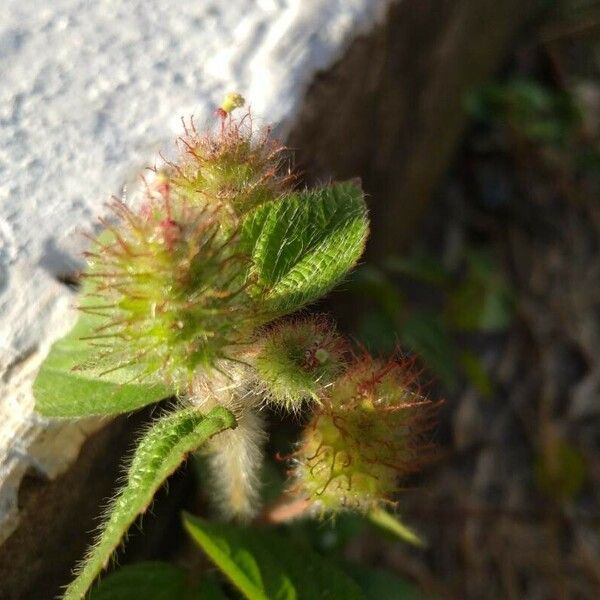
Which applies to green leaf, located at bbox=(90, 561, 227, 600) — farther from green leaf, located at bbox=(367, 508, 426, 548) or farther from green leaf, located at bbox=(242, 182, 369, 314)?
green leaf, located at bbox=(242, 182, 369, 314)

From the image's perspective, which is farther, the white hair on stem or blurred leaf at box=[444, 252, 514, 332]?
blurred leaf at box=[444, 252, 514, 332]

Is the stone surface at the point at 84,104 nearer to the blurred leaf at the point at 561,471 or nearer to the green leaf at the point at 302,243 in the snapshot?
the green leaf at the point at 302,243

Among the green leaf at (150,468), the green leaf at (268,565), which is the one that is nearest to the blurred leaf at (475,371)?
the green leaf at (268,565)

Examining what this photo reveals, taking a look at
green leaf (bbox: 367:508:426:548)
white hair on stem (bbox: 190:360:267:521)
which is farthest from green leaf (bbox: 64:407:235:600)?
green leaf (bbox: 367:508:426:548)

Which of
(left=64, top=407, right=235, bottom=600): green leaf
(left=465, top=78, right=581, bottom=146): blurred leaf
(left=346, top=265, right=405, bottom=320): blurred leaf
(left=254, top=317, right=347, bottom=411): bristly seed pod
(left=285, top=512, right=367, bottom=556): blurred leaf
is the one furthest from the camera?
(left=465, top=78, right=581, bottom=146): blurred leaf

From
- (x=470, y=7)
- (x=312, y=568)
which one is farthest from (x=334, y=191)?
(x=470, y=7)

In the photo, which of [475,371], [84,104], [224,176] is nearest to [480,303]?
[475,371]

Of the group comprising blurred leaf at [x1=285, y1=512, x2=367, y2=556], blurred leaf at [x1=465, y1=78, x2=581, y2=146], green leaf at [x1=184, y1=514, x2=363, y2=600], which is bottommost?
blurred leaf at [x1=465, y1=78, x2=581, y2=146]

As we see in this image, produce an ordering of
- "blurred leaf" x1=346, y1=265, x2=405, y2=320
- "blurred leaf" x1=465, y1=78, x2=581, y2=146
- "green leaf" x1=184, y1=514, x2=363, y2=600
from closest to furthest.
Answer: "green leaf" x1=184, y1=514, x2=363, y2=600
"blurred leaf" x1=346, y1=265, x2=405, y2=320
"blurred leaf" x1=465, y1=78, x2=581, y2=146
